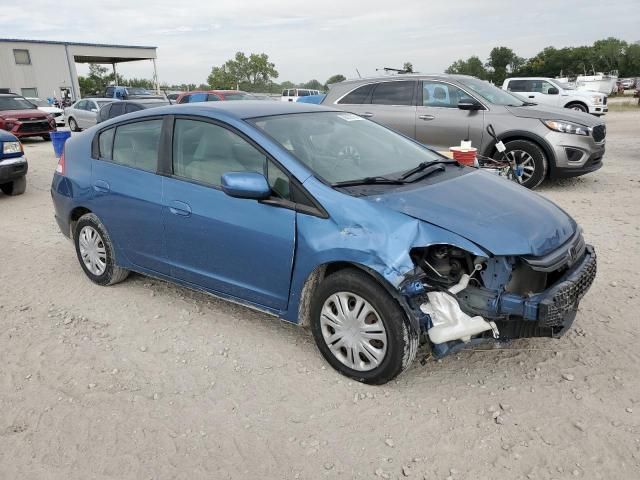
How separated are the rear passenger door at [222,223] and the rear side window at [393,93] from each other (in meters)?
5.79

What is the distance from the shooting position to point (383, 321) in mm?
3045

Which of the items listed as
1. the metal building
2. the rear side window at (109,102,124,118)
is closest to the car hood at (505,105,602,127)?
the rear side window at (109,102,124,118)

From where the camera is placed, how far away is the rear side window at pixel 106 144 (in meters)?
4.65

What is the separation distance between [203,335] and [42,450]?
135 centimetres

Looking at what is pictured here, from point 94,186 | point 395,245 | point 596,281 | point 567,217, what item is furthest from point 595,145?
point 94,186

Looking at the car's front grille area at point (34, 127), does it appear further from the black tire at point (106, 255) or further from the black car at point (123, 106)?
the black tire at point (106, 255)

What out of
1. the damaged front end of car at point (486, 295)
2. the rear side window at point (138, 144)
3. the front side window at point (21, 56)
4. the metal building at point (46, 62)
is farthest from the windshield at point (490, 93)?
the front side window at point (21, 56)

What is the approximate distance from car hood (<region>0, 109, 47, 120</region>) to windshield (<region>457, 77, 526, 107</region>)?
14670mm

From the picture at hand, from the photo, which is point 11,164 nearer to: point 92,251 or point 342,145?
point 92,251

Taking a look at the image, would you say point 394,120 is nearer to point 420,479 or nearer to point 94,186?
point 94,186

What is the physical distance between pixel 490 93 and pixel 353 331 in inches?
268

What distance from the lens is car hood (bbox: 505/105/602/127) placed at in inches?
320

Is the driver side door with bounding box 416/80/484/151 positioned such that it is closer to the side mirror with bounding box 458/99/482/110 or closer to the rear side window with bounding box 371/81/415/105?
the side mirror with bounding box 458/99/482/110

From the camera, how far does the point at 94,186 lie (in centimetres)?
461
